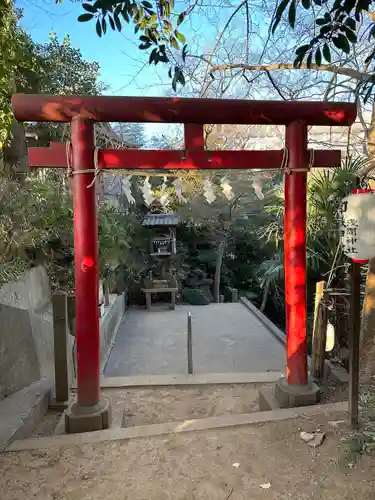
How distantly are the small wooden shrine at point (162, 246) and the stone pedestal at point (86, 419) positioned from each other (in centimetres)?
814

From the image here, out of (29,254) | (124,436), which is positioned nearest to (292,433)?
Result: (124,436)

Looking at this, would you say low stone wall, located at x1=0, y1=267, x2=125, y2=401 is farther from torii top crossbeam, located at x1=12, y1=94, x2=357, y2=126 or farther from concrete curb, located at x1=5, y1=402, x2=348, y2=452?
torii top crossbeam, located at x1=12, y1=94, x2=357, y2=126

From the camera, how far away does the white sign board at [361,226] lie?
9.25 ft

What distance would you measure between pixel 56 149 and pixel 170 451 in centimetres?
259

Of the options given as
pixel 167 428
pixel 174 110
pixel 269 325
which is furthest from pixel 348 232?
pixel 269 325

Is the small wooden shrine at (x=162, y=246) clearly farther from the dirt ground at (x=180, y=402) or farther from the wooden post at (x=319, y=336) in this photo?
the wooden post at (x=319, y=336)

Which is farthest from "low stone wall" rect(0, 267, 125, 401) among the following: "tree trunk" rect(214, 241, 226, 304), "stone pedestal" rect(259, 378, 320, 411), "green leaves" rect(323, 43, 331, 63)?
"tree trunk" rect(214, 241, 226, 304)

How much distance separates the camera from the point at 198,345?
304 inches

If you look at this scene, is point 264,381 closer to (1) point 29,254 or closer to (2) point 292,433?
(2) point 292,433

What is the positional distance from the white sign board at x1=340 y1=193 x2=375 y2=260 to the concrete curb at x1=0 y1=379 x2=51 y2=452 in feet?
9.42

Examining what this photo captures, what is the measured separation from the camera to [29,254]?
219 inches

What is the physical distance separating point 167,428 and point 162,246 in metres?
8.78

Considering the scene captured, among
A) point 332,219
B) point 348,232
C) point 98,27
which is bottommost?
point 348,232

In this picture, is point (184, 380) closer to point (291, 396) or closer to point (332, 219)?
point (291, 396)
